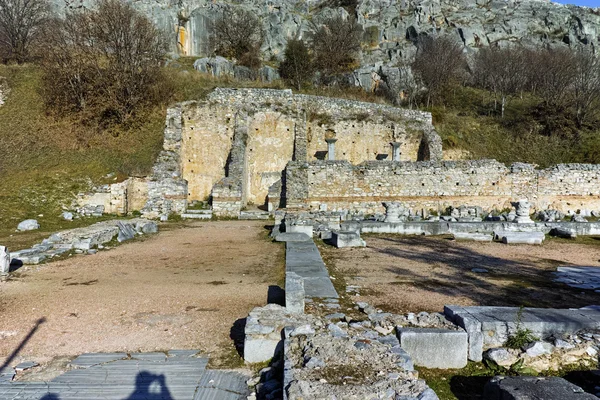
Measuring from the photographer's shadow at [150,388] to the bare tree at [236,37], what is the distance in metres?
39.5

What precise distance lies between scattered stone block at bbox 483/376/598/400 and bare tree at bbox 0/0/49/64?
38.3 meters

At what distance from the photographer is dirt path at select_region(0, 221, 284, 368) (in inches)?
191

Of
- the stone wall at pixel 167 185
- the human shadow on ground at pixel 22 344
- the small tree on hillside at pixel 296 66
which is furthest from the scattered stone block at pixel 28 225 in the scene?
the small tree on hillside at pixel 296 66

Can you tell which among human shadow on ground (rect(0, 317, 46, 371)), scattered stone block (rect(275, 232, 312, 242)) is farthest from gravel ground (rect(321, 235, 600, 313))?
human shadow on ground (rect(0, 317, 46, 371))

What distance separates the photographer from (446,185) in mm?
20750

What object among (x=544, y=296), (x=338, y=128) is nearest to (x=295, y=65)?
(x=338, y=128)

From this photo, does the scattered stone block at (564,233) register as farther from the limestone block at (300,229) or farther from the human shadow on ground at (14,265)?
the human shadow on ground at (14,265)

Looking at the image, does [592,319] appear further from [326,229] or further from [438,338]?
[326,229]

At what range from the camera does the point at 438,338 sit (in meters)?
4.33

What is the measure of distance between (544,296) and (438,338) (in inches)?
138

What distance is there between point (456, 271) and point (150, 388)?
22.4 feet

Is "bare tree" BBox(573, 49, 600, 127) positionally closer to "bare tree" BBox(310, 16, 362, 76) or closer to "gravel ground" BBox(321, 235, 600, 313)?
"bare tree" BBox(310, 16, 362, 76)

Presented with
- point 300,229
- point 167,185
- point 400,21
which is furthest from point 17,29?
point 400,21

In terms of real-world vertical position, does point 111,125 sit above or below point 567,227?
above
